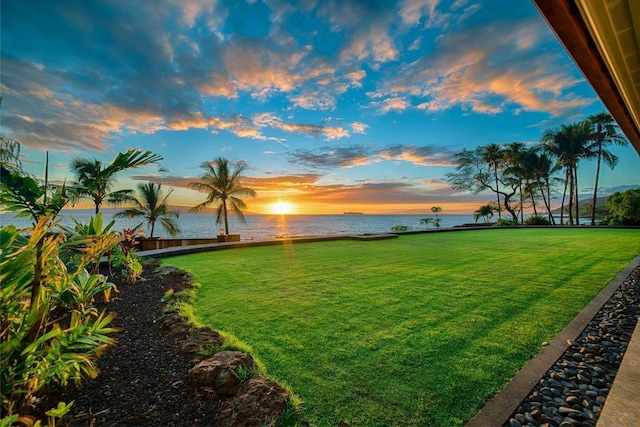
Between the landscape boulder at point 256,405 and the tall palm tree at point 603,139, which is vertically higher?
the tall palm tree at point 603,139

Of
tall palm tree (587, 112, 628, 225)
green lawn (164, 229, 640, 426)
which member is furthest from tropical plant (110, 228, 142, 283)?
tall palm tree (587, 112, 628, 225)

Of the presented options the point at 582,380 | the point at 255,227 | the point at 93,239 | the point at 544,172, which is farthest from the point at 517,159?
the point at 255,227

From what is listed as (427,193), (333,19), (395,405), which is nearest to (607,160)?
(427,193)

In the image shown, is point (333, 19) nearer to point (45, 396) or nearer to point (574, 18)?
point (574, 18)

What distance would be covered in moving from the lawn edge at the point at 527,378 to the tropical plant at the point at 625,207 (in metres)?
22.6

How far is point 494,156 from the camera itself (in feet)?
87.3

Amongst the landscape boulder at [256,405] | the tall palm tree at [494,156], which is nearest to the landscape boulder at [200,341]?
the landscape boulder at [256,405]

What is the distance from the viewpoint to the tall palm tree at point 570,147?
2316 centimetres

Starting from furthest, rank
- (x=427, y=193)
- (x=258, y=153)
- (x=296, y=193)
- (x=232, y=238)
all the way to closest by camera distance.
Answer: (x=427, y=193) < (x=296, y=193) < (x=258, y=153) < (x=232, y=238)

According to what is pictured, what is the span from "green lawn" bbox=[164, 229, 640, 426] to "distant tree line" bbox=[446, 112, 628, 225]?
73.9ft

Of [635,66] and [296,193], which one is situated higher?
[296,193]

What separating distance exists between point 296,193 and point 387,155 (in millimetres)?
14222

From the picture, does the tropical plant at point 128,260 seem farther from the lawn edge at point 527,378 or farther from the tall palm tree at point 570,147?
the tall palm tree at point 570,147

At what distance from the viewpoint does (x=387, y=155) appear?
74.5 feet
